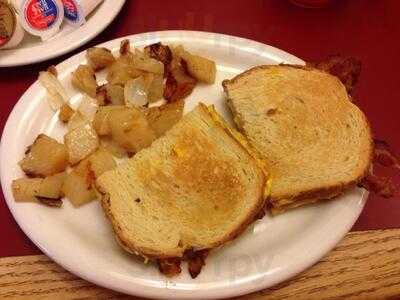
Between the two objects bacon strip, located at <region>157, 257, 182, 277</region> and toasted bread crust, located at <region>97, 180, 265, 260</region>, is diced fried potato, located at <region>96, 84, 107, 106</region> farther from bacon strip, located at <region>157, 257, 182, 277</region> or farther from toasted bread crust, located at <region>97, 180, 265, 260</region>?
bacon strip, located at <region>157, 257, 182, 277</region>

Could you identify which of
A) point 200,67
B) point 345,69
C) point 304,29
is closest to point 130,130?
point 200,67

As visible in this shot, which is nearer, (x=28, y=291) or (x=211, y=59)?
(x=28, y=291)

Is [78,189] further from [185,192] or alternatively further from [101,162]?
[185,192]

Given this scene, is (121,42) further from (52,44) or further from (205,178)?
(205,178)

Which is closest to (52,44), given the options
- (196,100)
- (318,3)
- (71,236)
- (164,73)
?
(164,73)

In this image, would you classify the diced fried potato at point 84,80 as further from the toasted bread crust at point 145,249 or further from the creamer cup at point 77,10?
the toasted bread crust at point 145,249

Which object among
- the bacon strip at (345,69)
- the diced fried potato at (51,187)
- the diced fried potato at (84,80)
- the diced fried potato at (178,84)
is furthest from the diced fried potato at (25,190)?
the bacon strip at (345,69)
